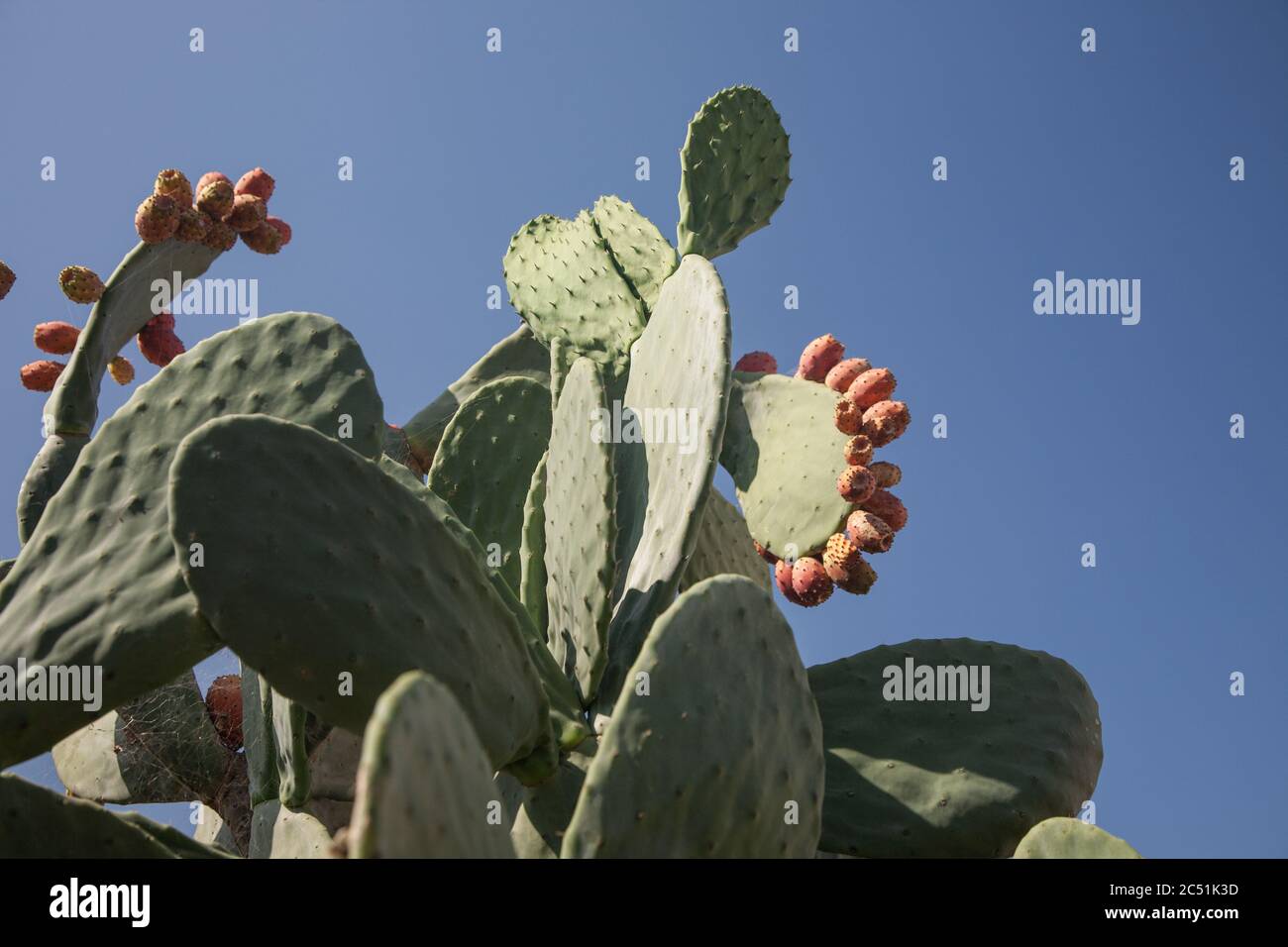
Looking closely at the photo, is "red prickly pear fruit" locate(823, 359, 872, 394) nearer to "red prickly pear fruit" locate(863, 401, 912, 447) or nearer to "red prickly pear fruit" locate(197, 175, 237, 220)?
"red prickly pear fruit" locate(863, 401, 912, 447)

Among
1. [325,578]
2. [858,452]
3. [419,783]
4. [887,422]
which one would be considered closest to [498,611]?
[325,578]

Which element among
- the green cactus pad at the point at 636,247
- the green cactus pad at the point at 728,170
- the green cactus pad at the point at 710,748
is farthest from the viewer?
the green cactus pad at the point at 728,170

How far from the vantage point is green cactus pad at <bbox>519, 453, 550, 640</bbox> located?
1947 mm

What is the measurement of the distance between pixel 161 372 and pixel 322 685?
0.66 m

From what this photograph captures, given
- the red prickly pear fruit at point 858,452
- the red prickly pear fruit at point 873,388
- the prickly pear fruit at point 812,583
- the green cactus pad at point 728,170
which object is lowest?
the prickly pear fruit at point 812,583

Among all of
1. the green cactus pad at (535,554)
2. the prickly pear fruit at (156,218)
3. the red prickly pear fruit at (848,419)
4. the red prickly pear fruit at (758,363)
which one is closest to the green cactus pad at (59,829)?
the green cactus pad at (535,554)

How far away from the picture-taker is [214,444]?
4.13 ft

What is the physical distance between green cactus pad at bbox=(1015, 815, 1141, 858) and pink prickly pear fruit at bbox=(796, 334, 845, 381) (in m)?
1.61

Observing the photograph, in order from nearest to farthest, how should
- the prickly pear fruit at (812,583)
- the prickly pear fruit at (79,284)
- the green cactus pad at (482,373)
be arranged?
the prickly pear fruit at (79,284) < the prickly pear fruit at (812,583) < the green cactus pad at (482,373)

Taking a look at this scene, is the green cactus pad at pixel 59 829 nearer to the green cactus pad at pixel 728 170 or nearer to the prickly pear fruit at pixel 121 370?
the prickly pear fruit at pixel 121 370

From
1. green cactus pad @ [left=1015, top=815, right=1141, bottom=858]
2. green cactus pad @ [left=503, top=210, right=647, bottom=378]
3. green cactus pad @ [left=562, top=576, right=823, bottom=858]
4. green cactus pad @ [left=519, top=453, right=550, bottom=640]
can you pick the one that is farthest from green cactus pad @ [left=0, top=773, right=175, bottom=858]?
green cactus pad @ [left=503, top=210, right=647, bottom=378]

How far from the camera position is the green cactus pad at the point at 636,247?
2.59 metres
